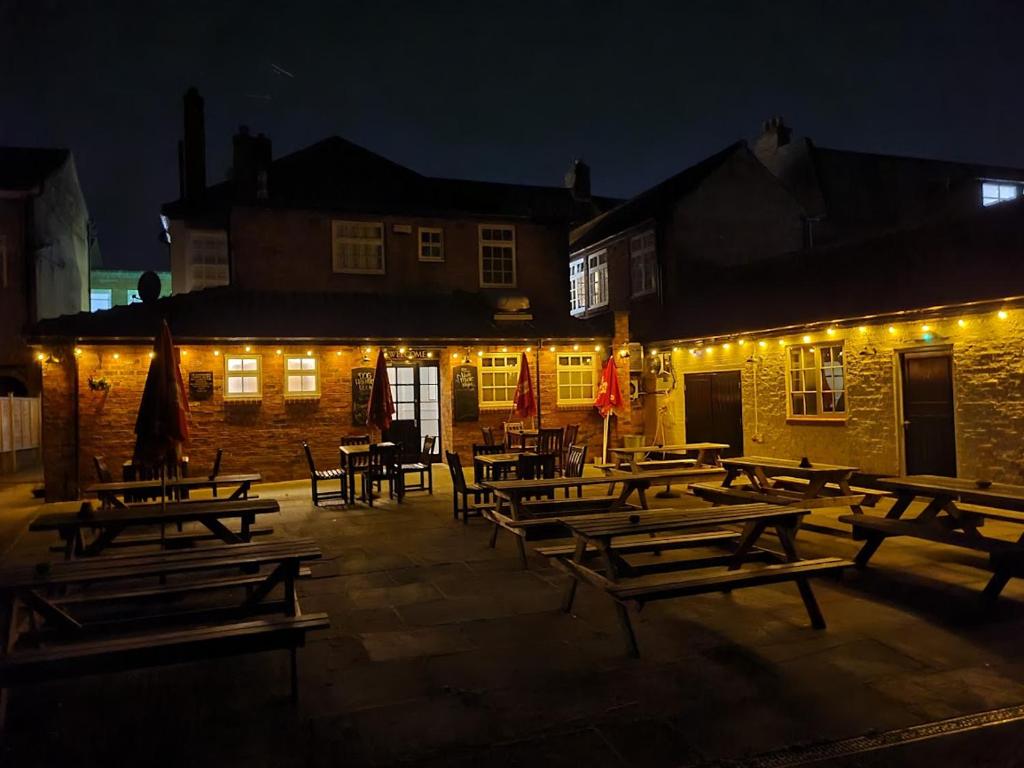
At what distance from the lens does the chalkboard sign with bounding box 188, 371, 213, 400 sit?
13828mm

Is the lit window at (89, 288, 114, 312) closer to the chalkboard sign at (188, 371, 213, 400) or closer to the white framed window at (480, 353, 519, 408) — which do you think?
the chalkboard sign at (188, 371, 213, 400)

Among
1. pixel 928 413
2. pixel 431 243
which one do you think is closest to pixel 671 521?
pixel 928 413

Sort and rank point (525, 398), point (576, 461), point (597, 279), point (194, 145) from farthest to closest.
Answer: point (597, 279), point (194, 145), point (525, 398), point (576, 461)

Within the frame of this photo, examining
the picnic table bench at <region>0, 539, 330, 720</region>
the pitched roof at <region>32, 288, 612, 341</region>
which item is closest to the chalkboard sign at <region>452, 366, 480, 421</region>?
the pitched roof at <region>32, 288, 612, 341</region>

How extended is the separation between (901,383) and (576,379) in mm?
7178

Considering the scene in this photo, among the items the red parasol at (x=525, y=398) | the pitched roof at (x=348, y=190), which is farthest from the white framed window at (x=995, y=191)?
the red parasol at (x=525, y=398)

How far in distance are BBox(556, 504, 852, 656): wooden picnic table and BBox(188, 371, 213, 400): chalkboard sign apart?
10225mm

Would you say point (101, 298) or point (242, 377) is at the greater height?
point (101, 298)

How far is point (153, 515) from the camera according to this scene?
6078mm

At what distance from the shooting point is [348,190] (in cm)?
1875

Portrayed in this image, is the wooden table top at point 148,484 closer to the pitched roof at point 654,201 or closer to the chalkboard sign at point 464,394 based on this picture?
the chalkboard sign at point 464,394

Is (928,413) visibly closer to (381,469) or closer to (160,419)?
(381,469)

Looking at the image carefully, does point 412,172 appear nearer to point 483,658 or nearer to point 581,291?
point 581,291

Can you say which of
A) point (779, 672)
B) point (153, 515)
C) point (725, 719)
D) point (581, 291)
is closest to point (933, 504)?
point (779, 672)
